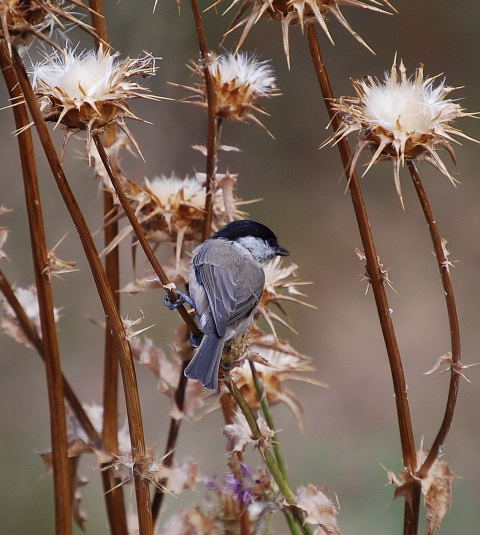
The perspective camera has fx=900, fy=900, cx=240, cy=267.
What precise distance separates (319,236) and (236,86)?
3012 millimetres

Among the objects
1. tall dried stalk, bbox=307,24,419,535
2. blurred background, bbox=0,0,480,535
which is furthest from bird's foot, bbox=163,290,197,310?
blurred background, bbox=0,0,480,535

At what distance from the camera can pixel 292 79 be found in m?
4.64

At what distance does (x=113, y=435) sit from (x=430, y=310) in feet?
10.2

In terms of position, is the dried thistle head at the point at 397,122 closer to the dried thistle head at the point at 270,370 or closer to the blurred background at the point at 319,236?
the dried thistle head at the point at 270,370

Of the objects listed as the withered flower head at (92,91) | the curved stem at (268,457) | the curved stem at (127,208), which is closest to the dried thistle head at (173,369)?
the curved stem at (268,457)

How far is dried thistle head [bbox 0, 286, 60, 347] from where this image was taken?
1732 mm

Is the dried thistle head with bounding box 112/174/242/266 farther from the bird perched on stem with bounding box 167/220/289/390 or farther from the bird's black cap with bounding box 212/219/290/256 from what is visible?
the bird's black cap with bounding box 212/219/290/256

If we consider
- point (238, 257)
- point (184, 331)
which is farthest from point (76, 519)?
point (238, 257)

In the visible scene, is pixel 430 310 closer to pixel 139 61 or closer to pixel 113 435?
pixel 113 435

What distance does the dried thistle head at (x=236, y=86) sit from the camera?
5.59 ft

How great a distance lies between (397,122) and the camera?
A: 1.26 metres

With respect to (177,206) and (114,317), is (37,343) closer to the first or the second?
(177,206)

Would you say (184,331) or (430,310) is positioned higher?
(430,310)

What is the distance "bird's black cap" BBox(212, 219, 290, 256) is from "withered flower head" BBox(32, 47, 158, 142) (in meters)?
0.68
